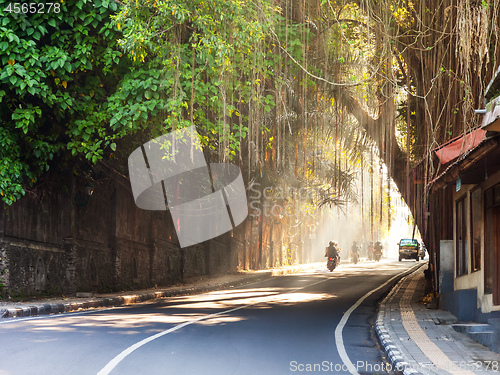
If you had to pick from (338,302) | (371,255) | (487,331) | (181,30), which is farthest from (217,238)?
(371,255)

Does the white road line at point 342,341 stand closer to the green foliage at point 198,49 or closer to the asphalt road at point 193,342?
the asphalt road at point 193,342

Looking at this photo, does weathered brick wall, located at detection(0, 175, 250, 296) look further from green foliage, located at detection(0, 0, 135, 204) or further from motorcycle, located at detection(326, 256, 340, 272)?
motorcycle, located at detection(326, 256, 340, 272)

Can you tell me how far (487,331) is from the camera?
9852mm

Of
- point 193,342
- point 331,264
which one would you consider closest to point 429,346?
point 193,342

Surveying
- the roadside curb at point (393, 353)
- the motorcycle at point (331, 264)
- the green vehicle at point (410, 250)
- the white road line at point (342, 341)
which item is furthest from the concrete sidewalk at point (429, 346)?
the green vehicle at point (410, 250)

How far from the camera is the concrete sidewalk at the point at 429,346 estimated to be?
745 centimetres

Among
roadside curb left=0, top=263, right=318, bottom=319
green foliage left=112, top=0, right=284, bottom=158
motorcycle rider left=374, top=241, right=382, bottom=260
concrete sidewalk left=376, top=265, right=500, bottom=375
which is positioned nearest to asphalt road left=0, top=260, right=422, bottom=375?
concrete sidewalk left=376, top=265, right=500, bottom=375

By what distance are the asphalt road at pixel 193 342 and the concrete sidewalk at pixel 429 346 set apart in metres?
0.33

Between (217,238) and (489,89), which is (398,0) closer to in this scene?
(489,89)

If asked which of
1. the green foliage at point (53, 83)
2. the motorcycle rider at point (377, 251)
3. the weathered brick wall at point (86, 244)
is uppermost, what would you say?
the green foliage at point (53, 83)

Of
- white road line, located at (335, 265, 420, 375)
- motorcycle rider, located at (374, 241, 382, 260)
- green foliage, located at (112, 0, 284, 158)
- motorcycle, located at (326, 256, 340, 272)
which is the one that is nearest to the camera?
white road line, located at (335, 265, 420, 375)

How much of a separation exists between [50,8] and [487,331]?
408 inches

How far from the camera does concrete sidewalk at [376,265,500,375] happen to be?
745 centimetres

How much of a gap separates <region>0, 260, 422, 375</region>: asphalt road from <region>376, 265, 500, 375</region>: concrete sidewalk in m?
0.33
